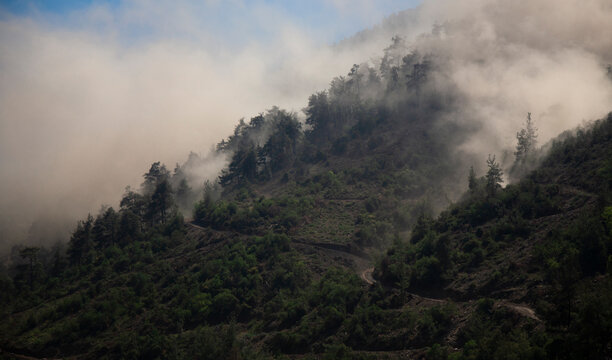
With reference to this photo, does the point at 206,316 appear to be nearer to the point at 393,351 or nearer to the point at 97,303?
the point at 97,303

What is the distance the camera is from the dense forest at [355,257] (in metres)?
43.0

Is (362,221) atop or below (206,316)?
atop

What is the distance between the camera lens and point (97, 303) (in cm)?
7006

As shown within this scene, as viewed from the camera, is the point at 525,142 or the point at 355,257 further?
the point at 525,142

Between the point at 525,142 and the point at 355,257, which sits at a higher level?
the point at 525,142

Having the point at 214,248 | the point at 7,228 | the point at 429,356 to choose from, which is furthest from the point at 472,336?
the point at 7,228

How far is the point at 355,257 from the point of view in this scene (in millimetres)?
75062

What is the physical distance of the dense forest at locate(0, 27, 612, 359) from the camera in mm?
42969

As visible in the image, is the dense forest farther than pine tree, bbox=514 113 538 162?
No

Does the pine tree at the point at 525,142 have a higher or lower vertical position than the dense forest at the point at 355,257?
higher

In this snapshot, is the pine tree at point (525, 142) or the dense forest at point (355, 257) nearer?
the dense forest at point (355, 257)

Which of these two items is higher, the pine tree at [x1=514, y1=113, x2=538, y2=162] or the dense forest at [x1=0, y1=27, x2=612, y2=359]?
the pine tree at [x1=514, y1=113, x2=538, y2=162]

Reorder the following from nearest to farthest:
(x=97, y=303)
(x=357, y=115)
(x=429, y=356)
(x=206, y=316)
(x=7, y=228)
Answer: (x=429, y=356), (x=206, y=316), (x=97, y=303), (x=7, y=228), (x=357, y=115)

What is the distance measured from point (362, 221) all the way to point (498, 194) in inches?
977
